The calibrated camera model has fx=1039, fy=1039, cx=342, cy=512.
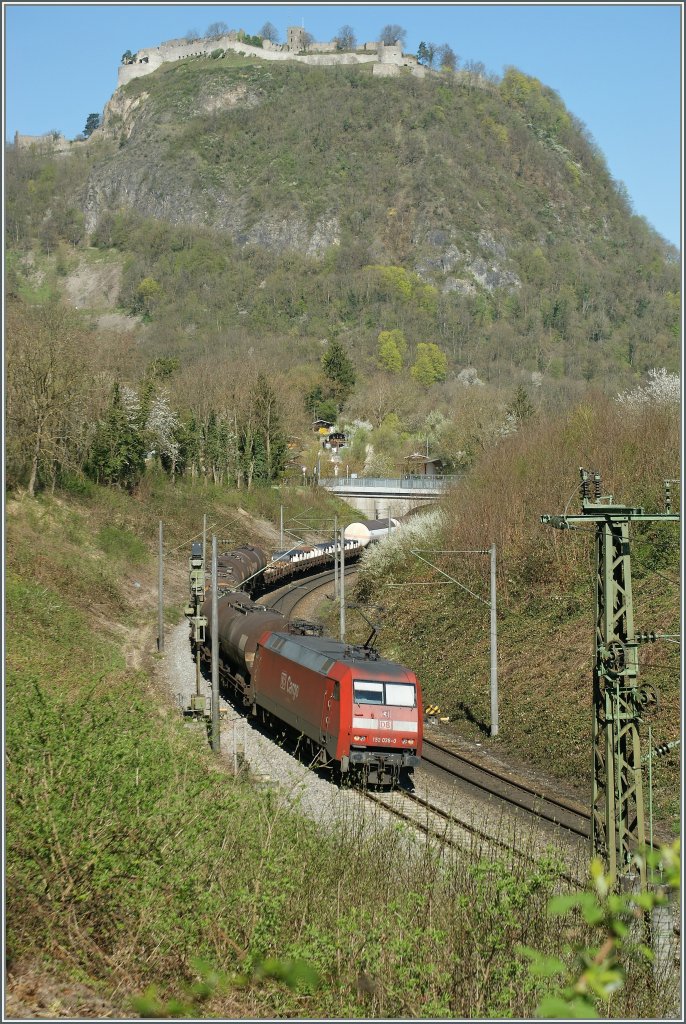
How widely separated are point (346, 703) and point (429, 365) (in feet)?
515

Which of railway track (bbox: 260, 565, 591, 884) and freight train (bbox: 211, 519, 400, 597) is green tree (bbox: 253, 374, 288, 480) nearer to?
freight train (bbox: 211, 519, 400, 597)

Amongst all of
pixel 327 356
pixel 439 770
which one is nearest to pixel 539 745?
pixel 439 770

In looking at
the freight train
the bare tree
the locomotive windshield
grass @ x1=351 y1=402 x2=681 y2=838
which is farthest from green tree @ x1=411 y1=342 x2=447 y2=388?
the locomotive windshield

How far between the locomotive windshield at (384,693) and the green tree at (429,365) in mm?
146900

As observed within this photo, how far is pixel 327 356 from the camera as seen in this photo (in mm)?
136375

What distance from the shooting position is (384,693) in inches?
968

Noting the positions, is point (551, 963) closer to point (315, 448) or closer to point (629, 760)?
point (629, 760)

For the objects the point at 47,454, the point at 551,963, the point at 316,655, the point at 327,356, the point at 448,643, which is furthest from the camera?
the point at 327,356

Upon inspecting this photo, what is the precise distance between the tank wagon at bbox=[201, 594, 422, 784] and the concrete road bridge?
60557 mm

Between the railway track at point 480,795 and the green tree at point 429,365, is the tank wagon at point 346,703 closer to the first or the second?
the railway track at point 480,795

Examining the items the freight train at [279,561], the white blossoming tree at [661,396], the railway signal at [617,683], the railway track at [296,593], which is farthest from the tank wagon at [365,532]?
the railway signal at [617,683]

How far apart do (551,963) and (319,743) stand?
2124 centimetres

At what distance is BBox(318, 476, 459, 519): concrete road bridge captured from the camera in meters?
92.1

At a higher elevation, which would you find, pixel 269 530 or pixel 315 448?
pixel 315 448
